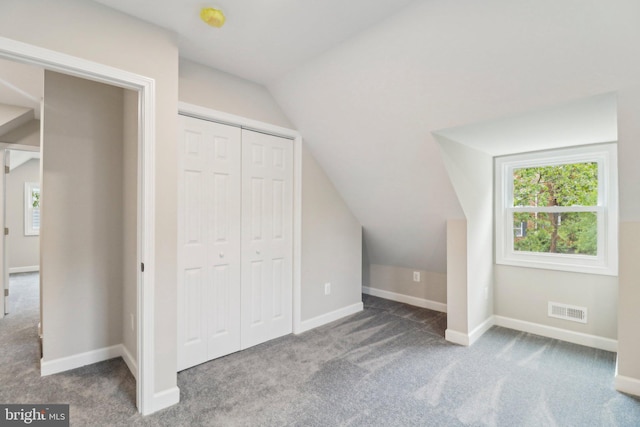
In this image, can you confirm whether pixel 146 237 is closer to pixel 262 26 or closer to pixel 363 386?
pixel 262 26

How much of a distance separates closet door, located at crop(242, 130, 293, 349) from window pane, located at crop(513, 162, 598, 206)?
2522 millimetres

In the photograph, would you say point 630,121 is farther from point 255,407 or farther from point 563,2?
point 255,407

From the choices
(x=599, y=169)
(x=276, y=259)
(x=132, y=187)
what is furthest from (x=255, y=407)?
(x=599, y=169)

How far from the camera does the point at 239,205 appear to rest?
2641 mm

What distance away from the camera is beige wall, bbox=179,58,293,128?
92.0 inches

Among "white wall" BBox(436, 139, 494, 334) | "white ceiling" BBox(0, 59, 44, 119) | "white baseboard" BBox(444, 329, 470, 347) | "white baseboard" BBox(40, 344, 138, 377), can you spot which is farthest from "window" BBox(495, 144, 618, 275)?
"white ceiling" BBox(0, 59, 44, 119)

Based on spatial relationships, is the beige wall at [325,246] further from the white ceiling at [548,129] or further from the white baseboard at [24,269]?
the white baseboard at [24,269]

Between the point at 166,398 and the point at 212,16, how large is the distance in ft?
7.78

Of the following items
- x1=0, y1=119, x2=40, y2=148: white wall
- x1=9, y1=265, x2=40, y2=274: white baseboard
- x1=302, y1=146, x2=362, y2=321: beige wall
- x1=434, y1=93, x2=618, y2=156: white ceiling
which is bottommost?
x1=9, y1=265, x2=40, y2=274: white baseboard

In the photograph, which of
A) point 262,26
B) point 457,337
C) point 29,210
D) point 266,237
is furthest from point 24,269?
point 457,337

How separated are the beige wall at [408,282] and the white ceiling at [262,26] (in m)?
3.03

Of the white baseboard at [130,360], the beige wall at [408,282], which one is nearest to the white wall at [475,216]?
the beige wall at [408,282]

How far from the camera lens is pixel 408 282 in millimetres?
4160

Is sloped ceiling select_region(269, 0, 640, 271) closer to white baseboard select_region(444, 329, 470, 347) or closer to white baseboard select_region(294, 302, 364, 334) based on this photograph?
white baseboard select_region(444, 329, 470, 347)
